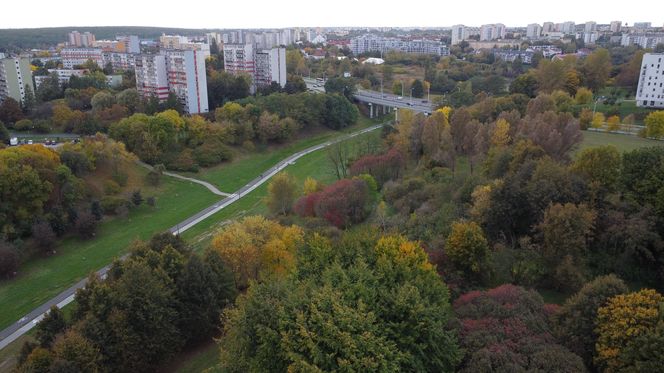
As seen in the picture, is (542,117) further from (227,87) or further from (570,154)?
(227,87)

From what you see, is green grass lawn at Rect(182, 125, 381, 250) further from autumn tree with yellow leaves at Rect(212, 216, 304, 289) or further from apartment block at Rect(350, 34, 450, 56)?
apartment block at Rect(350, 34, 450, 56)

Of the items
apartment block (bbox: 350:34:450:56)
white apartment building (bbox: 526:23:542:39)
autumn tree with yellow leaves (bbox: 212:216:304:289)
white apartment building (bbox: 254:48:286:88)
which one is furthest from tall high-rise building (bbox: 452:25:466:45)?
autumn tree with yellow leaves (bbox: 212:216:304:289)

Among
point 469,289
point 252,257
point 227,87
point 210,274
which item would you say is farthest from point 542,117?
point 227,87

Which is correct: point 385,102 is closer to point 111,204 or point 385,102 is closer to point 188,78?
point 188,78

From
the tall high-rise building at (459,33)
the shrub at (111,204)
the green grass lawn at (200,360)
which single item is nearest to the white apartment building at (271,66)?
the shrub at (111,204)

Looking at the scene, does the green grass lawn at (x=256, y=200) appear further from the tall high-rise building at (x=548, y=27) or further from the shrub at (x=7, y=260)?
the tall high-rise building at (x=548, y=27)

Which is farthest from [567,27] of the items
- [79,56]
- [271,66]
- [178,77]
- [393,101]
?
[178,77]
